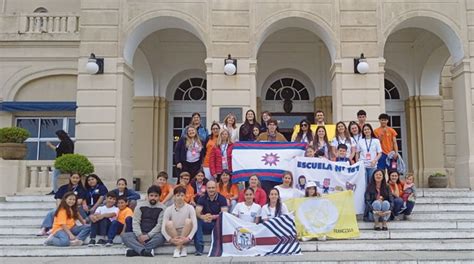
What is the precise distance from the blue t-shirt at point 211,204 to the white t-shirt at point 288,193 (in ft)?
3.85

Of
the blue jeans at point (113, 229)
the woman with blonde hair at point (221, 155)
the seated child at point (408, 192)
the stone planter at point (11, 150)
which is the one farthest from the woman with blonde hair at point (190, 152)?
the stone planter at point (11, 150)

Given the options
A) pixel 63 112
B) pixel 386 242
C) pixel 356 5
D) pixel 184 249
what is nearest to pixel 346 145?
pixel 386 242

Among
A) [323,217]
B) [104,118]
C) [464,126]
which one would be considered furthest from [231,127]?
[464,126]

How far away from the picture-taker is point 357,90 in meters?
13.4

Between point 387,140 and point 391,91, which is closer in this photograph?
point 387,140

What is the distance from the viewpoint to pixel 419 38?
682 inches

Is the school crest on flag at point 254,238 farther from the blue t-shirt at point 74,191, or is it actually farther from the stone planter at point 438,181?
the stone planter at point 438,181

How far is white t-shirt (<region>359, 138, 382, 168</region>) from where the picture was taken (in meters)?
10.1

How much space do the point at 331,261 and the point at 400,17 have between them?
864cm

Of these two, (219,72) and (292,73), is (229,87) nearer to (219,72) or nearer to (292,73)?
(219,72)

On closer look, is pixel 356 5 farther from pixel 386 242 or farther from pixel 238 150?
pixel 386 242

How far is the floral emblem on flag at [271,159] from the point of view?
10242 millimetres

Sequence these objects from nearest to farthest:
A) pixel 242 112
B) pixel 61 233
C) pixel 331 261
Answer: pixel 331 261 → pixel 61 233 → pixel 242 112

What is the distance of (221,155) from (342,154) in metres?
2.57
